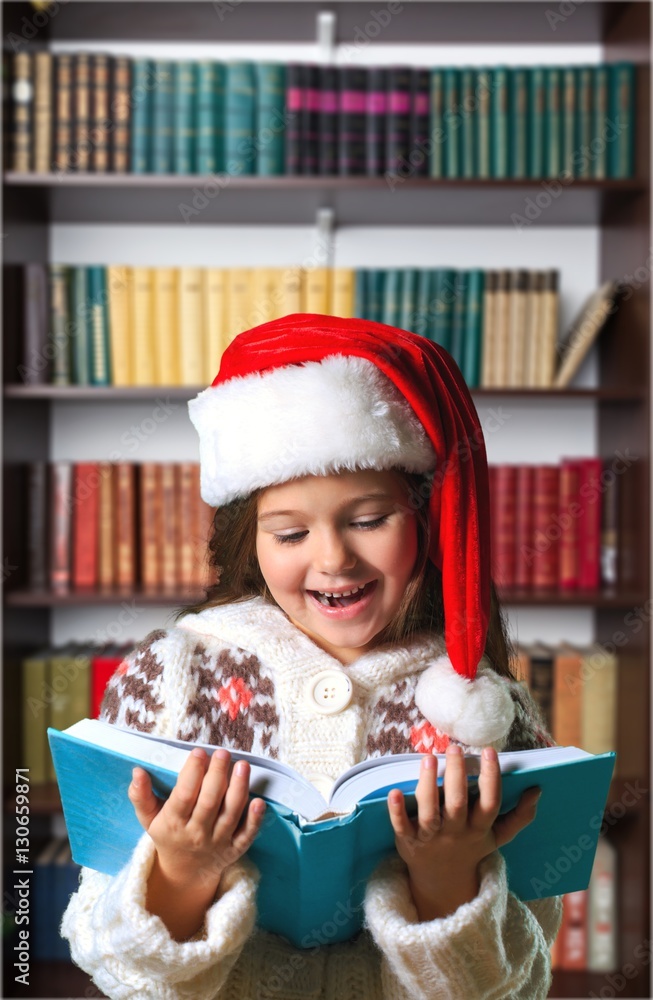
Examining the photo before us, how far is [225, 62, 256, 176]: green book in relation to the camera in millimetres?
1795

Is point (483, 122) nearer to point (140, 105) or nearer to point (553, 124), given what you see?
point (553, 124)

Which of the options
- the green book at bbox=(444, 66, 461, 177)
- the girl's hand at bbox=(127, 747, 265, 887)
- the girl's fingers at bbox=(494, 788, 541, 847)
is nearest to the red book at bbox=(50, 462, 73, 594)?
the green book at bbox=(444, 66, 461, 177)

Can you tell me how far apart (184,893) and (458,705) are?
289 mm

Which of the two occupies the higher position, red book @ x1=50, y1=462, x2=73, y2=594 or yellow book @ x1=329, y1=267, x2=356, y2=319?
yellow book @ x1=329, y1=267, x2=356, y2=319

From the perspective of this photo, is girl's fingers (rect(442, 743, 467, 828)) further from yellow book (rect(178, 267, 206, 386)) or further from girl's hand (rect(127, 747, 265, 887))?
yellow book (rect(178, 267, 206, 386))

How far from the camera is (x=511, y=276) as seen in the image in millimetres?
1858

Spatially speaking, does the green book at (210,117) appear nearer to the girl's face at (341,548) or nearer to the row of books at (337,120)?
the row of books at (337,120)

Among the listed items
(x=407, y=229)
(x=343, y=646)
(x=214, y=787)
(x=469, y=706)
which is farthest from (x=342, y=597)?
(x=407, y=229)

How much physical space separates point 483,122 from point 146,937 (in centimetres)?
164

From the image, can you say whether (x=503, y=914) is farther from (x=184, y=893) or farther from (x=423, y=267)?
(x=423, y=267)

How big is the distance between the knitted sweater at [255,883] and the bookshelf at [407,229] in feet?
3.06

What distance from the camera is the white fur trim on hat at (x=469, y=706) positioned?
82 centimetres

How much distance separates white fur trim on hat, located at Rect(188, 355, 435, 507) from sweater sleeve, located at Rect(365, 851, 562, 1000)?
36 centimetres

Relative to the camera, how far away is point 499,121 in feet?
5.92
